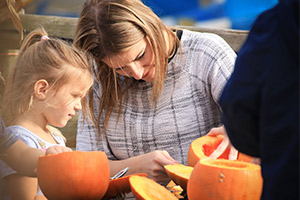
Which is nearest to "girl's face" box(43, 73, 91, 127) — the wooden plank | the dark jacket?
the wooden plank

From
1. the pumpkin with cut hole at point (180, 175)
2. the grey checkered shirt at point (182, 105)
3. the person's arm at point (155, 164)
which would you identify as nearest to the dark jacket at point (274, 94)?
the pumpkin with cut hole at point (180, 175)

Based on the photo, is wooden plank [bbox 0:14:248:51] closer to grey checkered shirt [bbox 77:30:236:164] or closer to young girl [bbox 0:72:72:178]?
young girl [bbox 0:72:72:178]

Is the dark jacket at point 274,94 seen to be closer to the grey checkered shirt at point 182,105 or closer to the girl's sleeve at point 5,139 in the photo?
the girl's sleeve at point 5,139

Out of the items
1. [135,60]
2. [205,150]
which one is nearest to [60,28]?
[135,60]

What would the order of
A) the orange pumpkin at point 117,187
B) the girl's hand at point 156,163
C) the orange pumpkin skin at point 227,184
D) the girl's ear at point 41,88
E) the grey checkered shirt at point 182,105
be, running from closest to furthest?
the orange pumpkin skin at point 227,184
the orange pumpkin at point 117,187
the girl's ear at point 41,88
the girl's hand at point 156,163
the grey checkered shirt at point 182,105

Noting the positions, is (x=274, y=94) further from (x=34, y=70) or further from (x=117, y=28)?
(x=117, y=28)

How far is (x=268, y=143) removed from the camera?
0.49m

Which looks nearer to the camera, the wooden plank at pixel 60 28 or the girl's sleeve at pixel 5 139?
the girl's sleeve at pixel 5 139

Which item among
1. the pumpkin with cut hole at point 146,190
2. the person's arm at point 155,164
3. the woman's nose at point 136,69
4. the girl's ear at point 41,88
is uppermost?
the girl's ear at point 41,88

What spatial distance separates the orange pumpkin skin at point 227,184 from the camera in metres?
0.70

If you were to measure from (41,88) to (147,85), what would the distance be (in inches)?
25.9

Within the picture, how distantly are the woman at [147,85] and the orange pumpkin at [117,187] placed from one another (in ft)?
1.37

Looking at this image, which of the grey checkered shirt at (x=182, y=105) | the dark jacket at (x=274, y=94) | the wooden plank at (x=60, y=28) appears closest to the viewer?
the dark jacket at (x=274, y=94)

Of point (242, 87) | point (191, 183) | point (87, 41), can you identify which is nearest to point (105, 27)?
point (87, 41)
